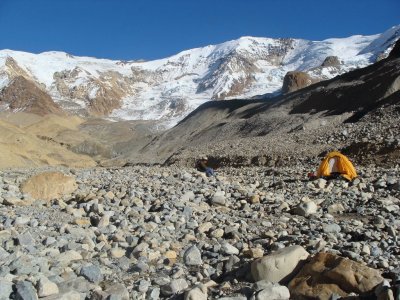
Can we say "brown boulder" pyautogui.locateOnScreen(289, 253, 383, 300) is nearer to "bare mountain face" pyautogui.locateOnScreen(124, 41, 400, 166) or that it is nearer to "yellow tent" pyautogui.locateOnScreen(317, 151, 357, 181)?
"yellow tent" pyautogui.locateOnScreen(317, 151, 357, 181)

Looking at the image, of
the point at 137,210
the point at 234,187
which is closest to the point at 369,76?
the point at 234,187

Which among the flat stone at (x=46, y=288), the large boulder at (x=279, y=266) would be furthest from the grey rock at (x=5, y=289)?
the large boulder at (x=279, y=266)

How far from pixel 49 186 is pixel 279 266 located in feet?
26.2

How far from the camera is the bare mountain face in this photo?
25469 millimetres

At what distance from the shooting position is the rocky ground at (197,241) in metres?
5.91

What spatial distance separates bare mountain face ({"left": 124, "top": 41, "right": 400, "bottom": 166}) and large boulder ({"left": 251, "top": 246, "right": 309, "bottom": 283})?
47.1ft

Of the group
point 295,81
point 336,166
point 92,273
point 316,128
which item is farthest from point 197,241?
point 295,81

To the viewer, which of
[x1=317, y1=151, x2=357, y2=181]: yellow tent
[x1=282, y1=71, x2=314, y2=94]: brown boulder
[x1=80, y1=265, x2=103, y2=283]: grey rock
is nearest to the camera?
[x1=80, y1=265, x2=103, y2=283]: grey rock

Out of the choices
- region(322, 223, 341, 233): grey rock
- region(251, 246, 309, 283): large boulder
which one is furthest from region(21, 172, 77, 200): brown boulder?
region(251, 246, 309, 283): large boulder

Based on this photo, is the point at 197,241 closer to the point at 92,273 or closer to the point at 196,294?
the point at 92,273

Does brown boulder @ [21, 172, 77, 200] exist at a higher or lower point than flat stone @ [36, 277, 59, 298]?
higher

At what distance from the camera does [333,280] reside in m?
5.53

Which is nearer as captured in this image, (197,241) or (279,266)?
(279,266)

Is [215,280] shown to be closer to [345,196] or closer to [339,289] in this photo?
[339,289]
